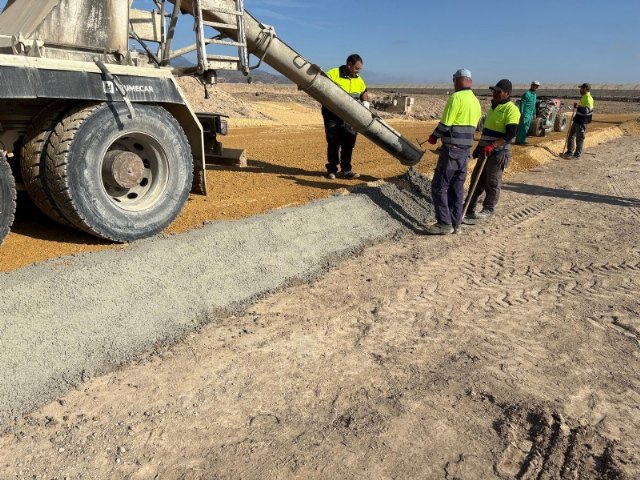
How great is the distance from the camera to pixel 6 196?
369 centimetres

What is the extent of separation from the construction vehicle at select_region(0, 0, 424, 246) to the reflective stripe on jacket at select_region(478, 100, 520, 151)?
3476 millimetres

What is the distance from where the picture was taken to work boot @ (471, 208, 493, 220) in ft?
23.0

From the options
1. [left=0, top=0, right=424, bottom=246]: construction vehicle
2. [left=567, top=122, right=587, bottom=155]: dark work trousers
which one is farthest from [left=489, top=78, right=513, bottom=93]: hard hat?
[left=567, top=122, right=587, bottom=155]: dark work trousers

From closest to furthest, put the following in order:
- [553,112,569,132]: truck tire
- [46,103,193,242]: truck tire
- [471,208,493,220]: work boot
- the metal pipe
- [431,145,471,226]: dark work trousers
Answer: [46,103,193,242]: truck tire → the metal pipe → [431,145,471,226]: dark work trousers → [471,208,493,220]: work boot → [553,112,569,132]: truck tire

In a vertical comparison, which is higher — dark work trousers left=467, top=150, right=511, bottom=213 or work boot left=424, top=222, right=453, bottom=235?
dark work trousers left=467, top=150, right=511, bottom=213

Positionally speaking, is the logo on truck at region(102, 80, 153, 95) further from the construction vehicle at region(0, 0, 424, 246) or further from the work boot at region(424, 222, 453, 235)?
the work boot at region(424, 222, 453, 235)

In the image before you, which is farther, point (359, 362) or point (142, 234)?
A: point (142, 234)

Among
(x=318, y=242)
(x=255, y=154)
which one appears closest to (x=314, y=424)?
(x=318, y=242)

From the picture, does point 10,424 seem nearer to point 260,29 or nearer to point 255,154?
point 260,29

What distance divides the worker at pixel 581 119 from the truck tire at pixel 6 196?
11.9 meters

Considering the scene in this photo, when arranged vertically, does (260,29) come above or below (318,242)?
above

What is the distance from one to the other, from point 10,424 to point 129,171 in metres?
2.22

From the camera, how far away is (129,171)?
437 cm

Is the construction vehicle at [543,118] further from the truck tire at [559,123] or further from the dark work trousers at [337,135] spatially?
the dark work trousers at [337,135]
